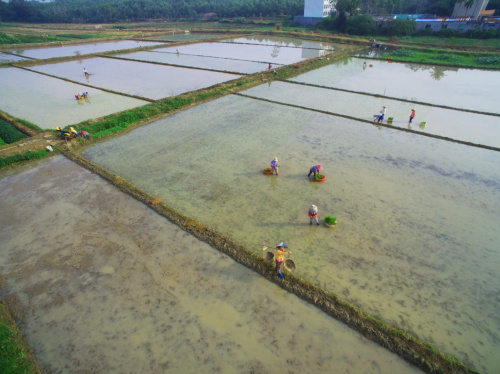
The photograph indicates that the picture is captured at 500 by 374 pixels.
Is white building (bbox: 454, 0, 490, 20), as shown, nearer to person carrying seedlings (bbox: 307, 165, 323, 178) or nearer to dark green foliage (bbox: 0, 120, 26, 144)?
person carrying seedlings (bbox: 307, 165, 323, 178)

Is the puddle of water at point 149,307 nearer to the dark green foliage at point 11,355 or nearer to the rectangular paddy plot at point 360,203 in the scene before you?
the dark green foliage at point 11,355

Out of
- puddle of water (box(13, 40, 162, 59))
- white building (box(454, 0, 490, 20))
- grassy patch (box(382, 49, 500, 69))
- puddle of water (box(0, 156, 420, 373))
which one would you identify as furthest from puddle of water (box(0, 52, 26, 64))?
white building (box(454, 0, 490, 20))

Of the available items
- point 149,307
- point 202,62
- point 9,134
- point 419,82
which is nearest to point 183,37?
point 202,62

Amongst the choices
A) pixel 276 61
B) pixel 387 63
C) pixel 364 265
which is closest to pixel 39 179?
pixel 364 265

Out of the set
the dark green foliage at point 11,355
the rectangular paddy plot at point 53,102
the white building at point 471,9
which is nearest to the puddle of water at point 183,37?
the rectangular paddy plot at point 53,102

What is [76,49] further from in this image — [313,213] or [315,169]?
[313,213]
